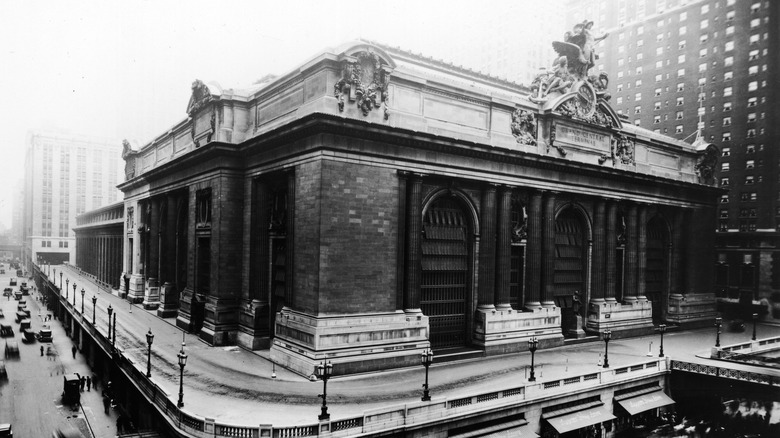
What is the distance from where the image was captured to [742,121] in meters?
60.0

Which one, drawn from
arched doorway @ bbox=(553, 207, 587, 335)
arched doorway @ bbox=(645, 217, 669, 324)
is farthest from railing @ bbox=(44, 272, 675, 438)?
arched doorway @ bbox=(645, 217, 669, 324)

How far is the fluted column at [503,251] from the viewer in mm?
33906

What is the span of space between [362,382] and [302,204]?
9.58 metres

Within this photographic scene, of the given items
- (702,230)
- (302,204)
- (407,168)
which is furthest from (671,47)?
(302,204)

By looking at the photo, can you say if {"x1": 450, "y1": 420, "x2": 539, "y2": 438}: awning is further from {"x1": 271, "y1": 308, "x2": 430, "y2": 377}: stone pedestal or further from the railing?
{"x1": 271, "y1": 308, "x2": 430, "y2": 377}: stone pedestal

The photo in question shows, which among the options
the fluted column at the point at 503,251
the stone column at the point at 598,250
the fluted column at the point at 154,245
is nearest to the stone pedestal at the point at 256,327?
the fluted column at the point at 503,251

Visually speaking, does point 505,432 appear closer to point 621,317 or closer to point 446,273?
point 446,273

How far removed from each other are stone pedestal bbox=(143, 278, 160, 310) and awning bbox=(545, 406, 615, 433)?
38.1 metres

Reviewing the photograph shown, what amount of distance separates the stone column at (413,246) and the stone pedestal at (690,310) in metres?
29.4

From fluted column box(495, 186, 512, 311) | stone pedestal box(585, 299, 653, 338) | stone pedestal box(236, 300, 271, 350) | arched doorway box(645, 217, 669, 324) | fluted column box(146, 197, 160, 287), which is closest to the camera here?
stone pedestal box(236, 300, 271, 350)

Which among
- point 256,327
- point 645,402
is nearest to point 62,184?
point 256,327

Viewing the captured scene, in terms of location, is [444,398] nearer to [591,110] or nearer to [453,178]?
[453,178]

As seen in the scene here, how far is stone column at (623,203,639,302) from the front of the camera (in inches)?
1677

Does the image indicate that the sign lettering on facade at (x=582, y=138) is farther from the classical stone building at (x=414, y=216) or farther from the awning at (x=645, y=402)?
the awning at (x=645, y=402)
